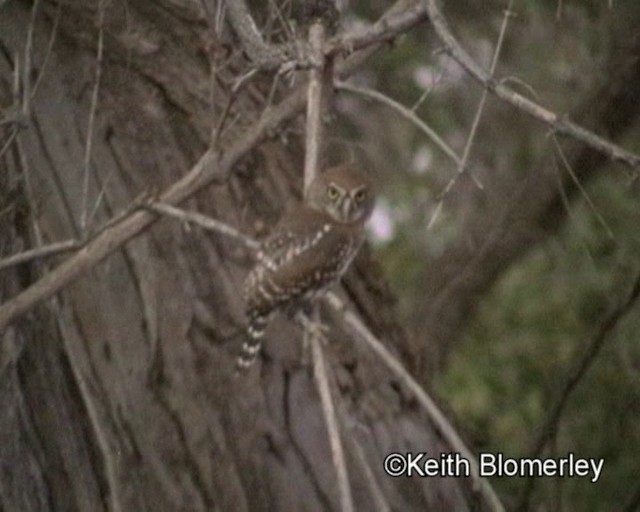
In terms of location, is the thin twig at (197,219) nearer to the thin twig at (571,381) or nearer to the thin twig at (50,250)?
the thin twig at (50,250)

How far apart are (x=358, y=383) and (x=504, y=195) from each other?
2.44 meters

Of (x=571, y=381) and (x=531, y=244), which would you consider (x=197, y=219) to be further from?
(x=531, y=244)

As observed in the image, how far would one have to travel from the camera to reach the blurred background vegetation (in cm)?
746

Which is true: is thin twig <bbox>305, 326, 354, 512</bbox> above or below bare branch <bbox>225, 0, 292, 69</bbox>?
below

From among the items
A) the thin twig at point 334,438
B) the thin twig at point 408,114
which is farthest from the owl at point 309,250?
the thin twig at point 334,438

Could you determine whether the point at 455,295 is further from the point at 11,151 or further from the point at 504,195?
the point at 11,151

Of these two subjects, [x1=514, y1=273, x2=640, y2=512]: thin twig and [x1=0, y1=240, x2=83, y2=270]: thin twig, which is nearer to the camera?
[x1=0, y1=240, x2=83, y2=270]: thin twig

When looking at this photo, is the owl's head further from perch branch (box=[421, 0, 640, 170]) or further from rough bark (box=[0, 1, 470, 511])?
perch branch (box=[421, 0, 640, 170])

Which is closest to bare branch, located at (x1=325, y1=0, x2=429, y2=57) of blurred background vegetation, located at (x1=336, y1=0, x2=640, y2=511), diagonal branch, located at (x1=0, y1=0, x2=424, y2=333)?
diagonal branch, located at (x1=0, y1=0, x2=424, y2=333)

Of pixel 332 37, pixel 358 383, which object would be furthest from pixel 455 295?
pixel 332 37

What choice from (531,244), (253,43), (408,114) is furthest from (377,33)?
(531,244)

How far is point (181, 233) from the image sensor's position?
19.5ft

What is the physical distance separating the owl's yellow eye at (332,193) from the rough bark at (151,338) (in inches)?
9.3

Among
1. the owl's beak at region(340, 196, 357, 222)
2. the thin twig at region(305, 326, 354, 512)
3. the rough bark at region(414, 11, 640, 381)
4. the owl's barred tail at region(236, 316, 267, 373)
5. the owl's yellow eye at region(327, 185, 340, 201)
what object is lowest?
the thin twig at region(305, 326, 354, 512)
